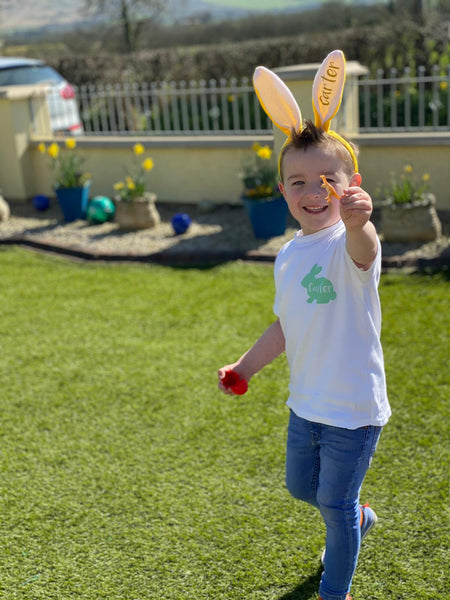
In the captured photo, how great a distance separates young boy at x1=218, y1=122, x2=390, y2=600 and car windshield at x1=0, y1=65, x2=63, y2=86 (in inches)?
342

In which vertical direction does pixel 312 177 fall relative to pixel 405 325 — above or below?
above

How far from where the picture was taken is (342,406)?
1.92 meters

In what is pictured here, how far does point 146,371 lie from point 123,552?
5.12 feet

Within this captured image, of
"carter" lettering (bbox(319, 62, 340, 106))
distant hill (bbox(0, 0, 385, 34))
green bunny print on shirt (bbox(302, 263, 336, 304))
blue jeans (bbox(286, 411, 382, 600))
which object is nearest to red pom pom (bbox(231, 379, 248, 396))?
blue jeans (bbox(286, 411, 382, 600))

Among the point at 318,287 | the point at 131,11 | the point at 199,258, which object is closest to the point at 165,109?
the point at 199,258

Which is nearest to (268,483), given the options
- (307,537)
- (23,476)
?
(307,537)

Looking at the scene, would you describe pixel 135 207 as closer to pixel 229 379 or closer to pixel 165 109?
pixel 165 109

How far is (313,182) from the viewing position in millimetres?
1878

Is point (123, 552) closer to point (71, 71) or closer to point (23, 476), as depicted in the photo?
point (23, 476)

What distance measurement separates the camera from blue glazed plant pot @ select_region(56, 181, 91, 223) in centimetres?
758

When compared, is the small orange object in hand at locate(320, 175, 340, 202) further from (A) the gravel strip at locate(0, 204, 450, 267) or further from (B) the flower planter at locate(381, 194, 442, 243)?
(B) the flower planter at locate(381, 194, 442, 243)

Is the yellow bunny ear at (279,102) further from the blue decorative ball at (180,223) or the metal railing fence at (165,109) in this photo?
the metal railing fence at (165,109)

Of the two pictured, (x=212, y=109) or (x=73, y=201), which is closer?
(x=73, y=201)

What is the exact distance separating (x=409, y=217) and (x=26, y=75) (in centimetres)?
644
